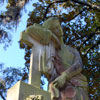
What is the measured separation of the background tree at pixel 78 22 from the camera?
1161 cm

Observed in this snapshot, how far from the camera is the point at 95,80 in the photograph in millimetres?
11500

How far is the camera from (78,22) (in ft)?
43.4

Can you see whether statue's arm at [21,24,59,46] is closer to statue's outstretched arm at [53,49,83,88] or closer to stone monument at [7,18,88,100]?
stone monument at [7,18,88,100]

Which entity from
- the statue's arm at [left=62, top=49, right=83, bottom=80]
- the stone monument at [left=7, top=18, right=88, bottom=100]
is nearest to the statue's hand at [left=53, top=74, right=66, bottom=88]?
the stone monument at [left=7, top=18, right=88, bottom=100]

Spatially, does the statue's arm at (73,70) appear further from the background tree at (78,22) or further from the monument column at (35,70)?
the background tree at (78,22)

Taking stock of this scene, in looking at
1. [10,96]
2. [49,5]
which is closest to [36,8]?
[49,5]

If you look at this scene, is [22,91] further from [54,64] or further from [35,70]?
[54,64]

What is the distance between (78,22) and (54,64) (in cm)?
703

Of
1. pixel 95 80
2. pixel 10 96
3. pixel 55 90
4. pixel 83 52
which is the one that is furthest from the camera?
pixel 83 52

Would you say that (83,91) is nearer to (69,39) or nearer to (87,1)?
(69,39)

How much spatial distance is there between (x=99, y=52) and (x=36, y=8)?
350cm

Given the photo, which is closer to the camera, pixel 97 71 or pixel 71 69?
pixel 71 69

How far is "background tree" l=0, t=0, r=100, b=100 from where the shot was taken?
1161cm

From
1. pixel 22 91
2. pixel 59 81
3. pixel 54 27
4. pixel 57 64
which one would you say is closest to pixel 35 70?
pixel 59 81
